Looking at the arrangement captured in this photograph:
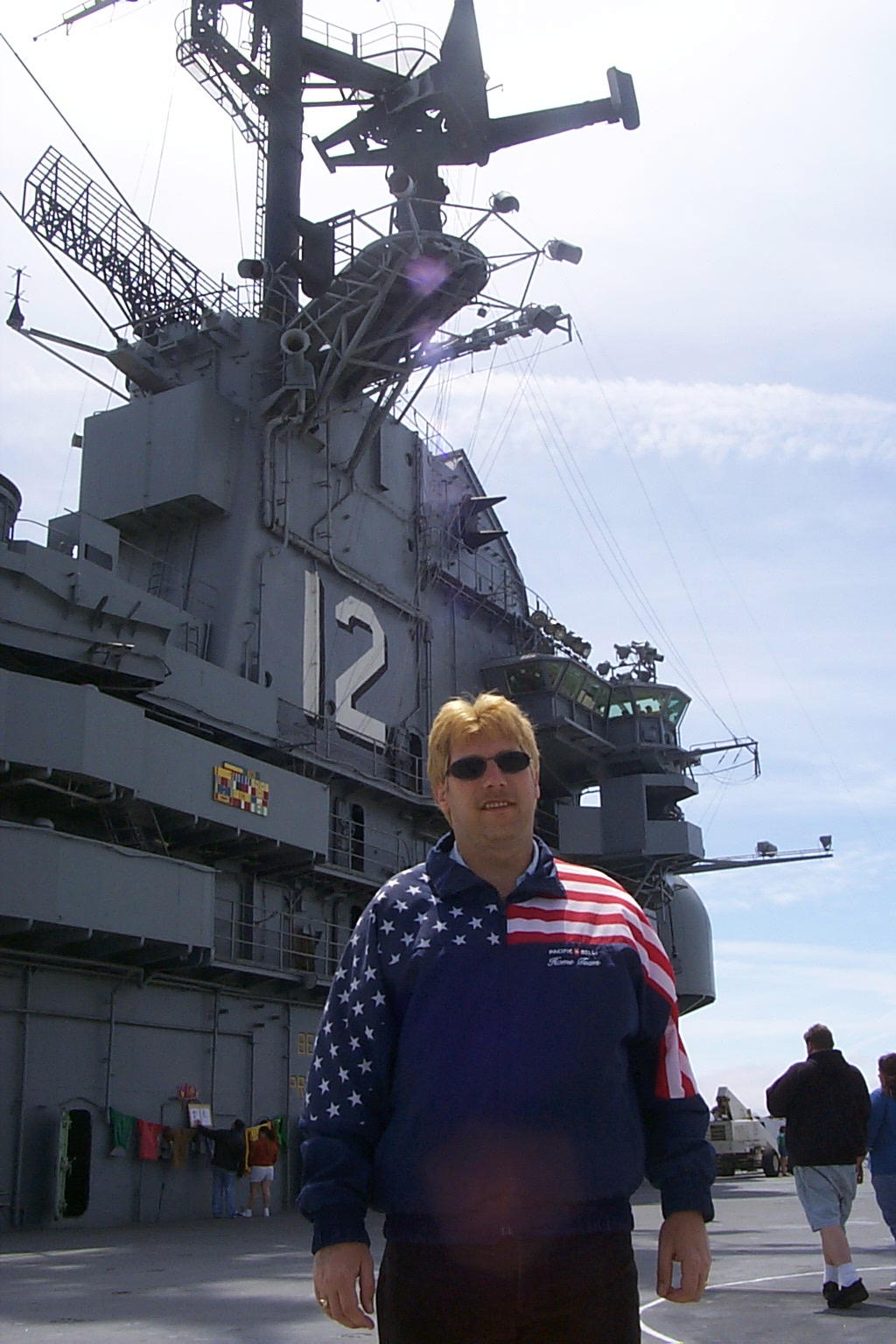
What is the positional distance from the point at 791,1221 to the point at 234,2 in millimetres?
26756

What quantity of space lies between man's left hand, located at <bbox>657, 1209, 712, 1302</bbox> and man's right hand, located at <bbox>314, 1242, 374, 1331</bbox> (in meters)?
0.68

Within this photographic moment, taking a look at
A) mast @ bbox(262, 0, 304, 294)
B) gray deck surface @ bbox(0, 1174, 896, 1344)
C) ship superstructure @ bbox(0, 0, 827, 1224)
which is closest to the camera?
gray deck surface @ bbox(0, 1174, 896, 1344)

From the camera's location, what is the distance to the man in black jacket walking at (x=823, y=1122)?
27.1 feet

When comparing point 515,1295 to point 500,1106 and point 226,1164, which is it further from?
point 226,1164

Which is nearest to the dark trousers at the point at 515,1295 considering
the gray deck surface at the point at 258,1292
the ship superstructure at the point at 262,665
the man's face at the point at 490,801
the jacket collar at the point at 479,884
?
the jacket collar at the point at 479,884

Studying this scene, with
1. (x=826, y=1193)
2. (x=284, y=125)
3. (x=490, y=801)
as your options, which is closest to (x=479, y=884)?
(x=490, y=801)

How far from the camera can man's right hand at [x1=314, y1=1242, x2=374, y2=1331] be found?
2832mm

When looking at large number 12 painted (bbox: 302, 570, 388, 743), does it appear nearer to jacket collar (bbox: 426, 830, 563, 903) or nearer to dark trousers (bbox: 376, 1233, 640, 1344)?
jacket collar (bbox: 426, 830, 563, 903)

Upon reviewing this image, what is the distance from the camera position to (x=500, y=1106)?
289 cm

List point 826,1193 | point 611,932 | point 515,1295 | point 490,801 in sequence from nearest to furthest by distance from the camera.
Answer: point 515,1295
point 611,932
point 490,801
point 826,1193

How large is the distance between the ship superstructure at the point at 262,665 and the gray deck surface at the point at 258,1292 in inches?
170

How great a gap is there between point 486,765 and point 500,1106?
0.85 meters

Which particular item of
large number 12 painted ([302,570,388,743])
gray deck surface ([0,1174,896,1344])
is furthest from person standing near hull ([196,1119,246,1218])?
large number 12 painted ([302,570,388,743])

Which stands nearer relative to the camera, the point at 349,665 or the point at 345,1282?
the point at 345,1282
